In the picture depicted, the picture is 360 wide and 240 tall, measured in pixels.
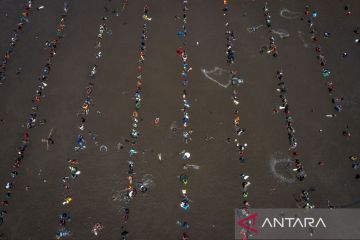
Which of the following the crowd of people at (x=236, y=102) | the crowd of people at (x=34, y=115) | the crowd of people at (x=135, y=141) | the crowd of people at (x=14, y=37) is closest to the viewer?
the crowd of people at (x=135, y=141)

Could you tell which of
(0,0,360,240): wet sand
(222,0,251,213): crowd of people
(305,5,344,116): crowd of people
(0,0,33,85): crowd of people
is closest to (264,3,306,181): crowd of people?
(0,0,360,240): wet sand

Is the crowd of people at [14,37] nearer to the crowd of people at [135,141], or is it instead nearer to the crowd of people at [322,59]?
the crowd of people at [135,141]

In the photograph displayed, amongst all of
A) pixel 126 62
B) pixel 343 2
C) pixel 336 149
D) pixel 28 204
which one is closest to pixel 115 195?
pixel 28 204

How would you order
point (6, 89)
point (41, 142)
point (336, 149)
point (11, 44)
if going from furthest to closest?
point (11, 44)
point (6, 89)
point (41, 142)
point (336, 149)

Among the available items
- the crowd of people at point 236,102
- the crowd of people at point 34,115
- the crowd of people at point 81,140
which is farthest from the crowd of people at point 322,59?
the crowd of people at point 34,115

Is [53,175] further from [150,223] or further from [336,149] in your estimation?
[336,149]

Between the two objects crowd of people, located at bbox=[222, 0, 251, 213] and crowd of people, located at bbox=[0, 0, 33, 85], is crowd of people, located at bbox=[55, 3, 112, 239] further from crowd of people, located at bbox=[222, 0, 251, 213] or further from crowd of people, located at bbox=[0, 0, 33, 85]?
crowd of people, located at bbox=[222, 0, 251, 213]

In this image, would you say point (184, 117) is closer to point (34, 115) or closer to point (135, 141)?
point (135, 141)

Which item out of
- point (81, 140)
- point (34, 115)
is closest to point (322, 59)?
point (81, 140)
